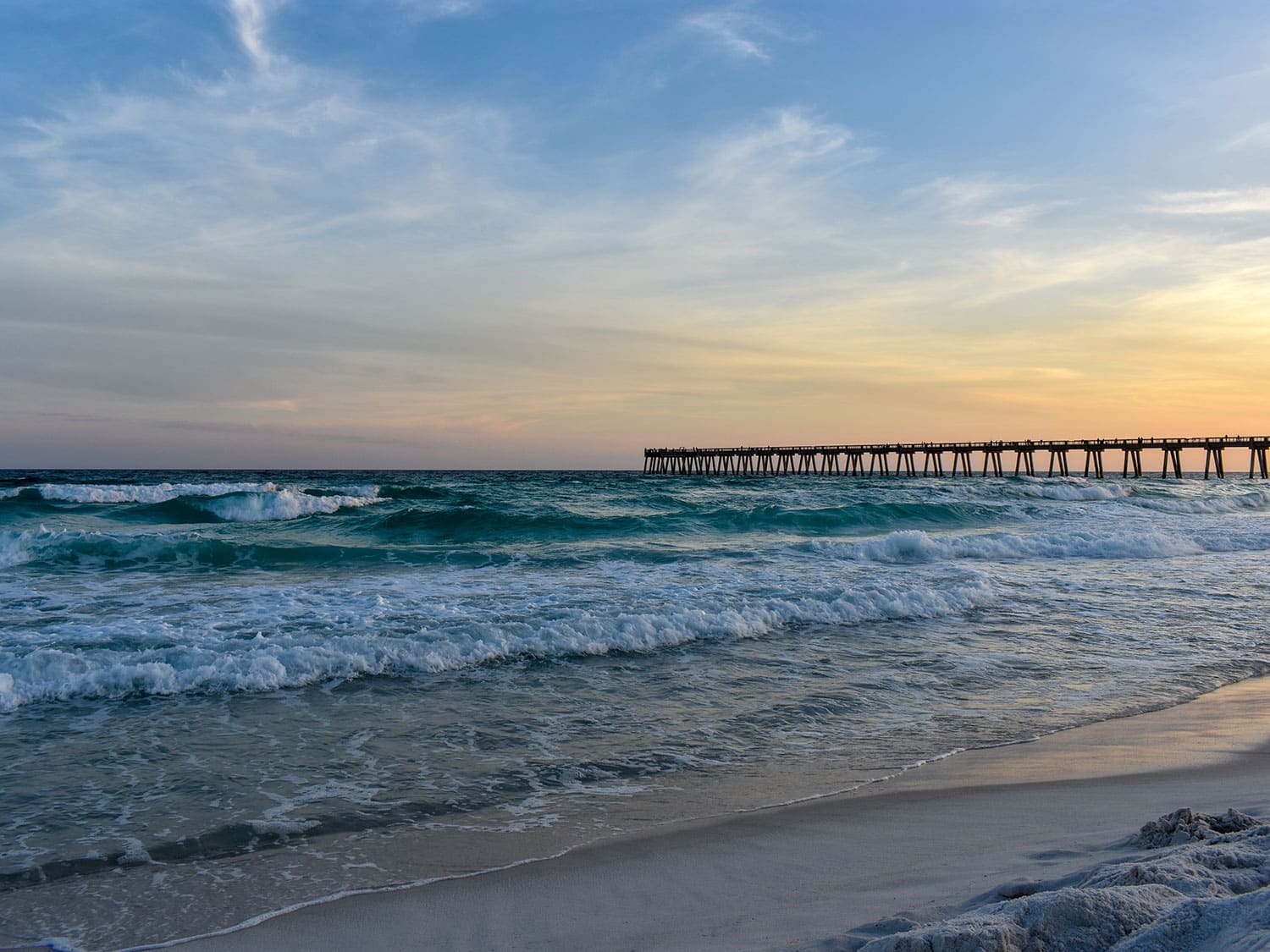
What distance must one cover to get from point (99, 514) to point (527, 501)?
14233 millimetres

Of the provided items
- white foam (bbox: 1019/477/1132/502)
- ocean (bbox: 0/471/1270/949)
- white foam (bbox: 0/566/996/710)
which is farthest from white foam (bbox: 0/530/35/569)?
white foam (bbox: 1019/477/1132/502)

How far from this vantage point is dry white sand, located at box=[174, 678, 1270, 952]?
135 inches

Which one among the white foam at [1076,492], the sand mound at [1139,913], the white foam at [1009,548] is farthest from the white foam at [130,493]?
the sand mound at [1139,913]

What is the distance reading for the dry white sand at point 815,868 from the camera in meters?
3.43

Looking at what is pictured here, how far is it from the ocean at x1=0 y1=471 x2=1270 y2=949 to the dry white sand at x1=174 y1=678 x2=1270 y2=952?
10.5 inches

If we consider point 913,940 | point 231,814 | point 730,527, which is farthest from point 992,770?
point 730,527

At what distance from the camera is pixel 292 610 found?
11.2 m

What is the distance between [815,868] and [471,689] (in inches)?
175

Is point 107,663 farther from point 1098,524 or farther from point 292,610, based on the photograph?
point 1098,524

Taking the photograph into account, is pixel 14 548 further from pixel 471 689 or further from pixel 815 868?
pixel 815 868

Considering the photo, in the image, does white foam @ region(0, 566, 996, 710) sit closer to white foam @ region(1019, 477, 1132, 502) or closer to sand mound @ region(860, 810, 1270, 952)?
sand mound @ region(860, 810, 1270, 952)

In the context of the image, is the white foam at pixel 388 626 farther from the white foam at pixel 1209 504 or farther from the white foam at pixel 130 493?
the white foam at pixel 1209 504

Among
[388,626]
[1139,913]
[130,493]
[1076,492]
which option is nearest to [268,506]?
[130,493]

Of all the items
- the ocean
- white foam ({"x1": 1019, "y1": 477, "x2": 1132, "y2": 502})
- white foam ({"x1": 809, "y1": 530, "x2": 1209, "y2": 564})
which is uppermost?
white foam ({"x1": 1019, "y1": 477, "x2": 1132, "y2": 502})
